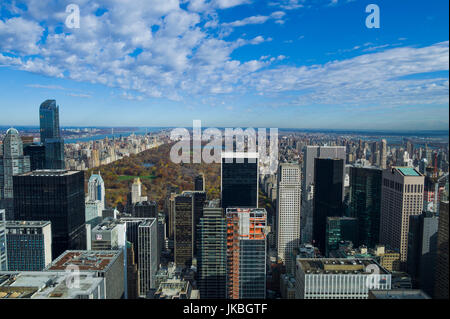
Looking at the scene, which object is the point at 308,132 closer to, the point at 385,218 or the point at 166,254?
the point at 385,218

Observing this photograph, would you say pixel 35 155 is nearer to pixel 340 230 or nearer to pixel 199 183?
pixel 199 183

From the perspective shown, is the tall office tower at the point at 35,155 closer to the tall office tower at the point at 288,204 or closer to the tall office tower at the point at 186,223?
the tall office tower at the point at 186,223

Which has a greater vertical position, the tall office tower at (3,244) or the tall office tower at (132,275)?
the tall office tower at (3,244)

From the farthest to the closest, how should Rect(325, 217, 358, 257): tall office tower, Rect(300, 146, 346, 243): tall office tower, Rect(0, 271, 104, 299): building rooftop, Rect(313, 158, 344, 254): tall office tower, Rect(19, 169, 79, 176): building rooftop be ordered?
Rect(313, 158, 344, 254): tall office tower
Rect(300, 146, 346, 243): tall office tower
Rect(325, 217, 358, 257): tall office tower
Rect(19, 169, 79, 176): building rooftop
Rect(0, 271, 104, 299): building rooftop

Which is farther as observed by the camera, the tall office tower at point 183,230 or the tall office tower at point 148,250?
the tall office tower at point 183,230

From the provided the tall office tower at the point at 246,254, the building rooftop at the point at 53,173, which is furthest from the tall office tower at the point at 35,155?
the tall office tower at the point at 246,254

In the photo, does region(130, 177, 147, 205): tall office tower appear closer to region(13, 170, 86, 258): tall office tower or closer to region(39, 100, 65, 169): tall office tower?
region(13, 170, 86, 258): tall office tower

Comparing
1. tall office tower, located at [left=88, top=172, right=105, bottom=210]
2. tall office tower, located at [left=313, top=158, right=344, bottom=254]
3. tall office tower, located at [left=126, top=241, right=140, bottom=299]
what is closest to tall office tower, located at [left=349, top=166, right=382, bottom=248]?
tall office tower, located at [left=313, top=158, right=344, bottom=254]
